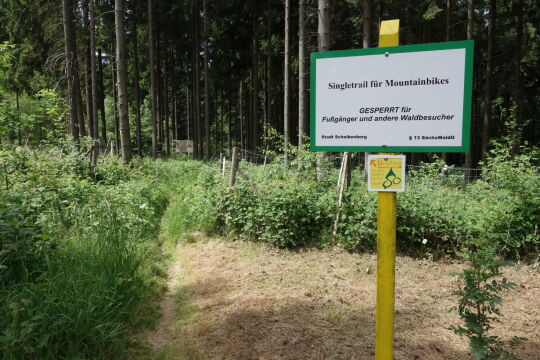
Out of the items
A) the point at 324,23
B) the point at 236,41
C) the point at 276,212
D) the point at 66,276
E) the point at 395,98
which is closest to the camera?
the point at 395,98

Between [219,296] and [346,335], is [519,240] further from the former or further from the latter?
[219,296]

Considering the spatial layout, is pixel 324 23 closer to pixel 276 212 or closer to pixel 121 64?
pixel 276 212

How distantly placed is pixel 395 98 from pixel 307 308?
2.68 m

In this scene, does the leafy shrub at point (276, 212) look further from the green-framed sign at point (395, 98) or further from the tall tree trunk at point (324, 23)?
the green-framed sign at point (395, 98)

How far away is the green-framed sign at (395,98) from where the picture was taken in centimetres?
199

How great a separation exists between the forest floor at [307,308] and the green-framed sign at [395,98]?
110 cm

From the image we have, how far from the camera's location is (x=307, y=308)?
3.95 m

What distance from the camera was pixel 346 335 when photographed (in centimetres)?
343

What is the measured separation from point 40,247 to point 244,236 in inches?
133

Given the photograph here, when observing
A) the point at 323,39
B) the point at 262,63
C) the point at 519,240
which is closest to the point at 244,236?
the point at 519,240

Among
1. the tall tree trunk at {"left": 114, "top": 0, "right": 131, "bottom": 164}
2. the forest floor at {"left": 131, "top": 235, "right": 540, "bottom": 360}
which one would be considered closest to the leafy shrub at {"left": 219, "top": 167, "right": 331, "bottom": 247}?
the forest floor at {"left": 131, "top": 235, "right": 540, "bottom": 360}

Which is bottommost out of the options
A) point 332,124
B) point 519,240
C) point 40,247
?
point 519,240

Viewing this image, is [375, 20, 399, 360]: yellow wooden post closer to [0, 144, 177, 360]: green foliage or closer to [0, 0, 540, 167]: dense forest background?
[0, 144, 177, 360]: green foliage

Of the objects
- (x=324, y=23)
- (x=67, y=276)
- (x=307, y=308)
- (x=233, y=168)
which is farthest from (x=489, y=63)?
(x=67, y=276)
